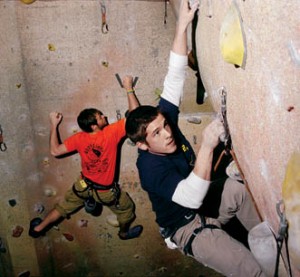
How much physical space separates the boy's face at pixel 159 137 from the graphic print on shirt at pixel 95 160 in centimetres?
127

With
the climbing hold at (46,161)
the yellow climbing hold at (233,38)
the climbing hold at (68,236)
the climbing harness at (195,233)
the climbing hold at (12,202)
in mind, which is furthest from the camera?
the climbing hold at (68,236)

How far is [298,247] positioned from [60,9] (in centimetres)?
280

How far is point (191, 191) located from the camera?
2160 millimetres

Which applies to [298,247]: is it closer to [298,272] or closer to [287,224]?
[287,224]

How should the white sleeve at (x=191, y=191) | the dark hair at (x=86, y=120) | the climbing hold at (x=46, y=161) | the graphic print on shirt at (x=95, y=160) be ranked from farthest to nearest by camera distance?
the climbing hold at (x=46, y=161) < the graphic print on shirt at (x=95, y=160) < the dark hair at (x=86, y=120) < the white sleeve at (x=191, y=191)

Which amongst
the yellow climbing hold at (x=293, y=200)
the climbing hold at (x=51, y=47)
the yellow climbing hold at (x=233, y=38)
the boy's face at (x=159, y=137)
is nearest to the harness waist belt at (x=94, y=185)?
the climbing hold at (x=51, y=47)

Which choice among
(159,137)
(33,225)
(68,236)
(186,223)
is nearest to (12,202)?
(33,225)

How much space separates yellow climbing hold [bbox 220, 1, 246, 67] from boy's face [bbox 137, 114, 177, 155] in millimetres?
768

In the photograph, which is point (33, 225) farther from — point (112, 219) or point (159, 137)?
point (159, 137)

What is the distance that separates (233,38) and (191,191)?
2.98 feet

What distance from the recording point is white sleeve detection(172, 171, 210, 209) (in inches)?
83.8

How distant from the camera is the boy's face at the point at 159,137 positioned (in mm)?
2369

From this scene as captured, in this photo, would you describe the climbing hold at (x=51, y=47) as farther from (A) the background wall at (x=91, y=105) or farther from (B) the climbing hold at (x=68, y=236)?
(B) the climbing hold at (x=68, y=236)

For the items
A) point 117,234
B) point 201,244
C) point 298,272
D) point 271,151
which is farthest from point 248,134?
point 117,234
